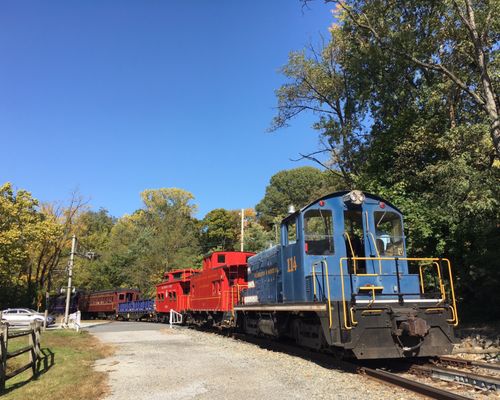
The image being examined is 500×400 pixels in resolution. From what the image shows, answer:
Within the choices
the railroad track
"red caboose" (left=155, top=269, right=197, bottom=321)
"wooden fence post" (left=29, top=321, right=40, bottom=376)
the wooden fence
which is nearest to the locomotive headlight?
the railroad track

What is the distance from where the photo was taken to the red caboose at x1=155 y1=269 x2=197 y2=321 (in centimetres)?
2692

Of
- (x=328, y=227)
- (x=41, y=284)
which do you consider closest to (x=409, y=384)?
(x=328, y=227)

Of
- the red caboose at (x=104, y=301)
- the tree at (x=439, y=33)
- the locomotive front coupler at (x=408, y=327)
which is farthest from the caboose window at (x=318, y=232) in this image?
the red caboose at (x=104, y=301)

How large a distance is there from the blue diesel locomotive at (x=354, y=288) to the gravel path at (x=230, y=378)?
749 millimetres

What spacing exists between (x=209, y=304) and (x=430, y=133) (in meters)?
12.4

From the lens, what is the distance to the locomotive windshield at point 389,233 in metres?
10.9

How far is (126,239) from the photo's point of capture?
209ft

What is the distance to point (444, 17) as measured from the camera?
17031 mm

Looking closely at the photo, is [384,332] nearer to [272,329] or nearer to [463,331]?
[272,329]

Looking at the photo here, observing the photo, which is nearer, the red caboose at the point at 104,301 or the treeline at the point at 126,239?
the treeline at the point at 126,239

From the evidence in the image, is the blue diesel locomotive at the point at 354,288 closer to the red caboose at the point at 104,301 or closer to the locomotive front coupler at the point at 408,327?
the locomotive front coupler at the point at 408,327

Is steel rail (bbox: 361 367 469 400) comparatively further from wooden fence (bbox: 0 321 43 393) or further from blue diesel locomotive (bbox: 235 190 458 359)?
wooden fence (bbox: 0 321 43 393)

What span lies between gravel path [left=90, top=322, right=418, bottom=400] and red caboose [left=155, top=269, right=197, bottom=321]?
13.5m

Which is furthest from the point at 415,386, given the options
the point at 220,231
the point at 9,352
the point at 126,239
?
the point at 126,239
